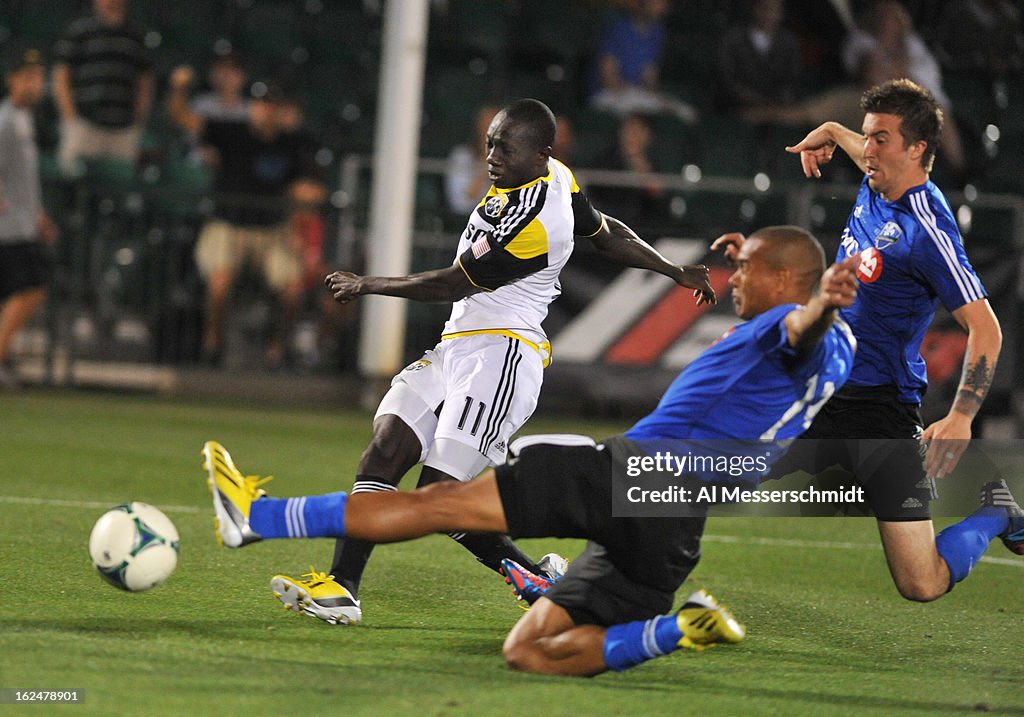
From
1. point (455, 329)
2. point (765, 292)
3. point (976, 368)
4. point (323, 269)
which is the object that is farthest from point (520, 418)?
point (323, 269)

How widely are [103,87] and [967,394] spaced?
11.1m

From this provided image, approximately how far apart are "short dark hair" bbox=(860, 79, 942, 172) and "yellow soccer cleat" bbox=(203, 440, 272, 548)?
10.2ft

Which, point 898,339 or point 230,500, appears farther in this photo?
point 898,339

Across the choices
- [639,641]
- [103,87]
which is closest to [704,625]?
[639,641]

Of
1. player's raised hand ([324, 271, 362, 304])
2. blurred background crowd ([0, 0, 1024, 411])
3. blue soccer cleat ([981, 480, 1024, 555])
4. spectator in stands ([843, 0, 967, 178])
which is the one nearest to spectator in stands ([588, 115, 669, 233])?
blurred background crowd ([0, 0, 1024, 411])

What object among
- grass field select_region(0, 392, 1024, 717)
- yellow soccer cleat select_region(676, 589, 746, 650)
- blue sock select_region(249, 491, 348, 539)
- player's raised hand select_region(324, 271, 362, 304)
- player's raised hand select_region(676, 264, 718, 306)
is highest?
player's raised hand select_region(676, 264, 718, 306)

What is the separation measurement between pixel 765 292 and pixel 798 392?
1.23 ft

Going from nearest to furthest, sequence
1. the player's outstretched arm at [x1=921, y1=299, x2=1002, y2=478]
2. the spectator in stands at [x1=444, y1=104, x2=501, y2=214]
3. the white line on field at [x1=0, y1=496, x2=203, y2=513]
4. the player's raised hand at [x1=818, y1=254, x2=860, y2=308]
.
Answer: the player's raised hand at [x1=818, y1=254, x2=860, y2=308], the player's outstretched arm at [x1=921, y1=299, x2=1002, y2=478], the white line on field at [x1=0, y1=496, x2=203, y2=513], the spectator in stands at [x1=444, y1=104, x2=501, y2=214]

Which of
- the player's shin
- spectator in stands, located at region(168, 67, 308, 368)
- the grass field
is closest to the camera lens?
the grass field

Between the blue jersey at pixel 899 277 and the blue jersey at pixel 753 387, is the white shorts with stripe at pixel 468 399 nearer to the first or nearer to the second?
the blue jersey at pixel 753 387

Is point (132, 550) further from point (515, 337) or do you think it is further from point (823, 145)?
point (823, 145)

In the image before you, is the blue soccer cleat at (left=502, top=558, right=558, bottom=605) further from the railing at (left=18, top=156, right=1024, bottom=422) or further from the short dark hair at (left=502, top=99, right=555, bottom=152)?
the railing at (left=18, top=156, right=1024, bottom=422)

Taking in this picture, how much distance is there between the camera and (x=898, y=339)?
6301 mm

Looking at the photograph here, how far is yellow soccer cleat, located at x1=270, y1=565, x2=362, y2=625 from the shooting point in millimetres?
5820
